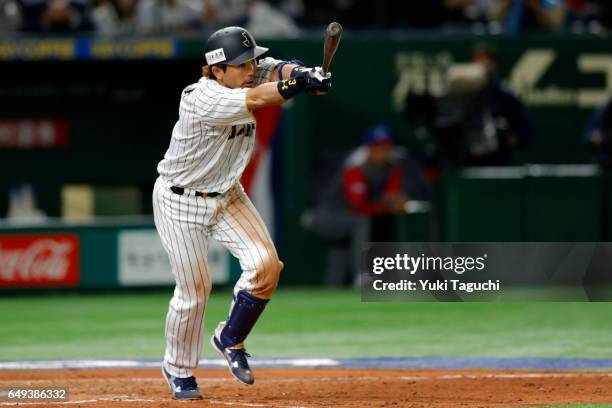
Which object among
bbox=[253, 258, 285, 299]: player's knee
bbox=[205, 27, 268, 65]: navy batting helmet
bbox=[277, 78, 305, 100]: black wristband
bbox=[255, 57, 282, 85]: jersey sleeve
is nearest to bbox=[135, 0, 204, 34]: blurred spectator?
bbox=[255, 57, 282, 85]: jersey sleeve

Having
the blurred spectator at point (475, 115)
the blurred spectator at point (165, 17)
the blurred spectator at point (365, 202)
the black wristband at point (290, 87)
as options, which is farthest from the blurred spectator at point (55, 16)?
the black wristband at point (290, 87)

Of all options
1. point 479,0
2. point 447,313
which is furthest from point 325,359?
point 479,0

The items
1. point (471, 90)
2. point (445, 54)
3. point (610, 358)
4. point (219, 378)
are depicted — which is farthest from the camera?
point (445, 54)

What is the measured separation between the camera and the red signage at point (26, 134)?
48.1ft

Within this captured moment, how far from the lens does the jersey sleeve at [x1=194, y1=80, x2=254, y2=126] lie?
6551 millimetres

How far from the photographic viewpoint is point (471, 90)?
42.9ft

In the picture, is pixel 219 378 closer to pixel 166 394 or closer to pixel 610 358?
pixel 166 394

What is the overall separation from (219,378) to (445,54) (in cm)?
681

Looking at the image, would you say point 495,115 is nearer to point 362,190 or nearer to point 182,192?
point 362,190

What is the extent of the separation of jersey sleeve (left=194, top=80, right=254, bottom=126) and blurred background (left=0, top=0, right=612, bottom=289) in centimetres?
664

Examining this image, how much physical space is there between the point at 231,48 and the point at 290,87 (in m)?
0.59

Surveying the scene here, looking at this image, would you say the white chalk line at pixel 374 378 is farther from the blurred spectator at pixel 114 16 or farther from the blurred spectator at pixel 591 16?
the blurred spectator at pixel 591 16

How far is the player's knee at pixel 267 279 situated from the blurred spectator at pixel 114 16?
7.40 m

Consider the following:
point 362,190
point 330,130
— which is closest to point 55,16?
point 330,130
